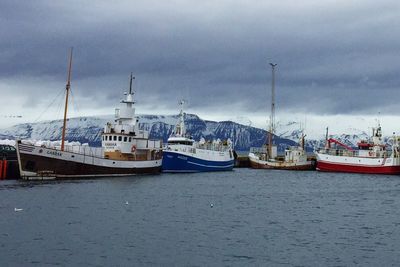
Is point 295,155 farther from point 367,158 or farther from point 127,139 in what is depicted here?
point 127,139

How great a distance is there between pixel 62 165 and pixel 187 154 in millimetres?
34075

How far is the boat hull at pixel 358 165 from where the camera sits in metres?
116

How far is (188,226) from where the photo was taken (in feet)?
149

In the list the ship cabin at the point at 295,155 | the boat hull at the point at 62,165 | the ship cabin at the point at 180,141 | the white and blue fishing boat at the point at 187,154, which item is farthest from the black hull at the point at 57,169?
the ship cabin at the point at 295,155

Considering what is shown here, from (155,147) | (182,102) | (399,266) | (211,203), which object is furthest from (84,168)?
(399,266)

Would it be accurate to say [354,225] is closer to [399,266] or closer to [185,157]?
[399,266]

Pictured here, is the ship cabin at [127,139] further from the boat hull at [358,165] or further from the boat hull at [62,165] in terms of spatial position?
the boat hull at [358,165]

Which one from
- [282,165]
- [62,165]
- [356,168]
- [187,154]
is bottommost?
[62,165]

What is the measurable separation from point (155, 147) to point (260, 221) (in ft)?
160

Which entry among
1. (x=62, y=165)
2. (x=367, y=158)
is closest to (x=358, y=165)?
(x=367, y=158)

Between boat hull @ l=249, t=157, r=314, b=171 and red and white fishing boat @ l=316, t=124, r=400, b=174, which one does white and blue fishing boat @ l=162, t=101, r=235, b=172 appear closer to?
boat hull @ l=249, t=157, r=314, b=171

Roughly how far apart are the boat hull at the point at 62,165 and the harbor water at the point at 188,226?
10.6 feet

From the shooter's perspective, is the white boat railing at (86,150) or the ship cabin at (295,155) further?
the ship cabin at (295,155)

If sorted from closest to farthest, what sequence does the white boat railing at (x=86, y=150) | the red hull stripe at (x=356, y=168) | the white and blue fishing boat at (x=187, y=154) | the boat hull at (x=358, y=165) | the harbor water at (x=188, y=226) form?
the harbor water at (x=188, y=226) < the white boat railing at (x=86, y=150) < the white and blue fishing boat at (x=187, y=154) < the boat hull at (x=358, y=165) < the red hull stripe at (x=356, y=168)
